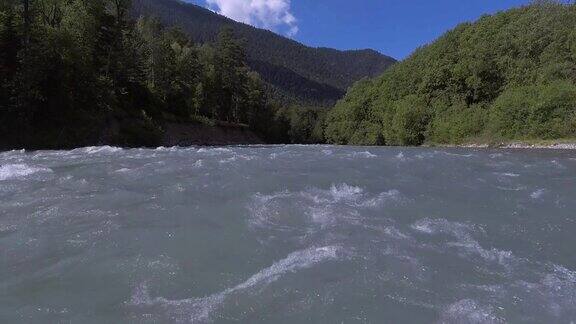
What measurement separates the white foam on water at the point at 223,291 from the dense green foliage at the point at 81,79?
28.2 meters

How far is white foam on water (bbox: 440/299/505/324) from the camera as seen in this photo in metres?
5.32

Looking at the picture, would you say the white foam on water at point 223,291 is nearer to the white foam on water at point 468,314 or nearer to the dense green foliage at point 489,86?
the white foam on water at point 468,314

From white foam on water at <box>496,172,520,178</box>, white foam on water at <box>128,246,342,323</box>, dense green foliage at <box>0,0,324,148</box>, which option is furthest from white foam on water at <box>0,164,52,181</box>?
dense green foliage at <box>0,0,324,148</box>

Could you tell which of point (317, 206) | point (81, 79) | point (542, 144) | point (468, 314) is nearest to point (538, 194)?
point (317, 206)

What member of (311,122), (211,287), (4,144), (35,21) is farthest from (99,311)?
(311,122)

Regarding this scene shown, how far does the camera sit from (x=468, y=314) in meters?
5.44

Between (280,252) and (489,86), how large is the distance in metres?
60.8

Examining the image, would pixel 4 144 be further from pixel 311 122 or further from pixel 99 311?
pixel 311 122

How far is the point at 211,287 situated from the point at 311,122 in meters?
114

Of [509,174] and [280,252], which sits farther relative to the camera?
[509,174]

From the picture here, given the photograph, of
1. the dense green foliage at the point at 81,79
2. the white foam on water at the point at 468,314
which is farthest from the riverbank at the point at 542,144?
the white foam on water at the point at 468,314

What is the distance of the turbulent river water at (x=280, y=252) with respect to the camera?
18.2 feet

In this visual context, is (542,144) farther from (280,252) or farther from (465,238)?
(280,252)

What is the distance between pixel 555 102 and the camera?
141ft
